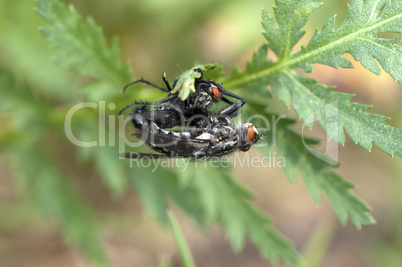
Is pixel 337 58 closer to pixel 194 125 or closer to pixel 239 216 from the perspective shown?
pixel 194 125

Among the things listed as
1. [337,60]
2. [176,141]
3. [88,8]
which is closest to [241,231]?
[176,141]

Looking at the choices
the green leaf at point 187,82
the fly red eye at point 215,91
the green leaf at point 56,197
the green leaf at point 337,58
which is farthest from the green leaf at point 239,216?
the green leaf at point 56,197

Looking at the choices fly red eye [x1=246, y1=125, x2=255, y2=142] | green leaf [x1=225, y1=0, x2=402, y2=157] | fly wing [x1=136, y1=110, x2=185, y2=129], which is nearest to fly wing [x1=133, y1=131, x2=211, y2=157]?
fly wing [x1=136, y1=110, x2=185, y2=129]

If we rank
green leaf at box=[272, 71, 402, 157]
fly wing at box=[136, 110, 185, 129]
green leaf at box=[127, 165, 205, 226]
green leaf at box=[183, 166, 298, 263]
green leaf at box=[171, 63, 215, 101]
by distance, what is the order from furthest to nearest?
green leaf at box=[127, 165, 205, 226] < green leaf at box=[183, 166, 298, 263] < fly wing at box=[136, 110, 185, 129] < green leaf at box=[272, 71, 402, 157] < green leaf at box=[171, 63, 215, 101]

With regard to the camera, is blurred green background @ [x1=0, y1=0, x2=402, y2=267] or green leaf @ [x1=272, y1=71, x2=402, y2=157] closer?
green leaf @ [x1=272, y1=71, x2=402, y2=157]

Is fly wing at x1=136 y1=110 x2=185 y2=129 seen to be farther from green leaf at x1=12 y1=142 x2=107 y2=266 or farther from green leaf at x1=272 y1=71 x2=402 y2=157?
green leaf at x1=12 y1=142 x2=107 y2=266

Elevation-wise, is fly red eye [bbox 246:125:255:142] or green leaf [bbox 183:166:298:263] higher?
fly red eye [bbox 246:125:255:142]
